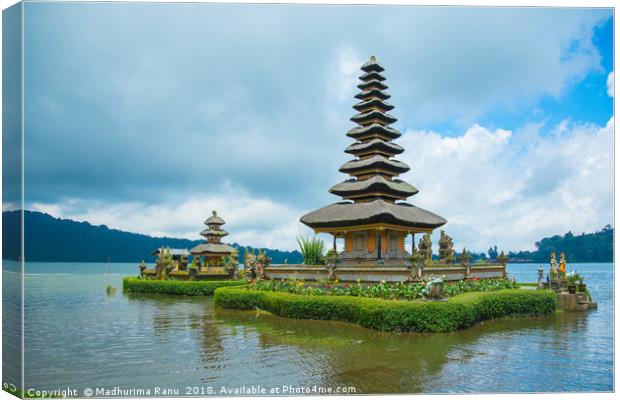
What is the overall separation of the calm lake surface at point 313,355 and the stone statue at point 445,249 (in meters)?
9.56

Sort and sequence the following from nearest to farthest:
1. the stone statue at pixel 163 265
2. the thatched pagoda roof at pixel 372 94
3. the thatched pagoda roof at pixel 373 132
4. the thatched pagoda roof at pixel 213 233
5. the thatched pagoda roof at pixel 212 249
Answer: the thatched pagoda roof at pixel 373 132 < the thatched pagoda roof at pixel 372 94 < the stone statue at pixel 163 265 < the thatched pagoda roof at pixel 212 249 < the thatched pagoda roof at pixel 213 233

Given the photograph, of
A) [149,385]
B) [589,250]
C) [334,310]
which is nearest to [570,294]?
[589,250]

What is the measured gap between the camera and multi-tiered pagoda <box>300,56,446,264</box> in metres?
25.4

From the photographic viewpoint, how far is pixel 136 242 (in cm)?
9906

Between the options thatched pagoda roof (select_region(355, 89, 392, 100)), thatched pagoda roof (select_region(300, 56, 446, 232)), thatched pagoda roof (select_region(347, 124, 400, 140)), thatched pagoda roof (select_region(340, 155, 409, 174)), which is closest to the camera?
thatched pagoda roof (select_region(300, 56, 446, 232))

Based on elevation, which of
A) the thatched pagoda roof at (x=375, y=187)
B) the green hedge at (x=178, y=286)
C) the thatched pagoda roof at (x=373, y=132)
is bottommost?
the green hedge at (x=178, y=286)

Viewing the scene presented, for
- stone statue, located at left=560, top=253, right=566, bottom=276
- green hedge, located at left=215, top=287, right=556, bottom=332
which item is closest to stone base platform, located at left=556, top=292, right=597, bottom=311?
stone statue, located at left=560, top=253, right=566, bottom=276

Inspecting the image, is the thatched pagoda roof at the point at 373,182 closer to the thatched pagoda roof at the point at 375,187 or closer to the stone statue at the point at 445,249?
the thatched pagoda roof at the point at 375,187

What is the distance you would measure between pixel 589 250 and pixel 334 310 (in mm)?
11361

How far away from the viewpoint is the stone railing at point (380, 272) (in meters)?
20.2

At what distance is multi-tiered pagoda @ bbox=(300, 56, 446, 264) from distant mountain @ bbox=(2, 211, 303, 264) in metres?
6.06

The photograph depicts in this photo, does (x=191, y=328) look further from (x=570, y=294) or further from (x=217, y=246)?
(x=217, y=246)

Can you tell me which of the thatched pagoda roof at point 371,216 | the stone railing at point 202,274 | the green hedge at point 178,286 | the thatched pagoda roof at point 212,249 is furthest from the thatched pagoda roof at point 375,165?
the thatched pagoda roof at point 212,249

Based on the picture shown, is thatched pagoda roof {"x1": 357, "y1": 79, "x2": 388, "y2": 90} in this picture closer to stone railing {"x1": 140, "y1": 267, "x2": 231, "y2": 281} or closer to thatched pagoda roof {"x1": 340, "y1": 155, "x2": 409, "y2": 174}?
thatched pagoda roof {"x1": 340, "y1": 155, "x2": 409, "y2": 174}
